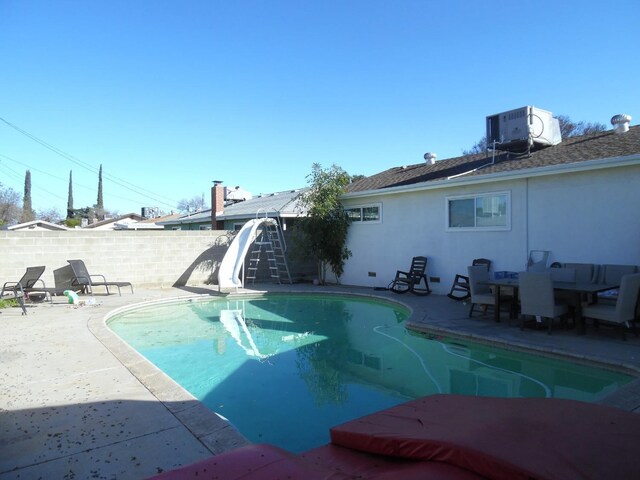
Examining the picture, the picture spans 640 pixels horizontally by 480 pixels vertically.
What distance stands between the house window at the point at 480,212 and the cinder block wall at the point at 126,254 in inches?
342

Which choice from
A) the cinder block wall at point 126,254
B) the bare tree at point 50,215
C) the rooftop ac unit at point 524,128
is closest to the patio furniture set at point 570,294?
the rooftop ac unit at point 524,128

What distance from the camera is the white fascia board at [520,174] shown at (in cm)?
797

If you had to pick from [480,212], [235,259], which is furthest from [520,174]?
[235,259]

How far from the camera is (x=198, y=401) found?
4234 mm

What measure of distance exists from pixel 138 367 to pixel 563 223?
28.9 feet

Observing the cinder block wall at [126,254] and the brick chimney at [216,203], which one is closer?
the cinder block wall at [126,254]

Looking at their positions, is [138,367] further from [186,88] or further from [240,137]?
[240,137]

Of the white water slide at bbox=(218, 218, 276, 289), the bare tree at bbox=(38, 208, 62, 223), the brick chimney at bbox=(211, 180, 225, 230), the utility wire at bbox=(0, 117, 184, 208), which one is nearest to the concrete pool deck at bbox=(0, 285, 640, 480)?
the white water slide at bbox=(218, 218, 276, 289)

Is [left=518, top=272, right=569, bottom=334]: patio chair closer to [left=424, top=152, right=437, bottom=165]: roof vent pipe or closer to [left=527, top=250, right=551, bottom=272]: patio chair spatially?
[left=527, top=250, right=551, bottom=272]: patio chair

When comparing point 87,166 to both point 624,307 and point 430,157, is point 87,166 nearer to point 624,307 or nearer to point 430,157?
point 430,157

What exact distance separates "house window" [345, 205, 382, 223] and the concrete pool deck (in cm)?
579

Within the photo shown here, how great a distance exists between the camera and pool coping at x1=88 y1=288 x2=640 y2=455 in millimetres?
3463

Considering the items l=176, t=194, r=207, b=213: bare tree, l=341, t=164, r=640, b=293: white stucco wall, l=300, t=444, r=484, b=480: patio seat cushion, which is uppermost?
l=176, t=194, r=207, b=213: bare tree

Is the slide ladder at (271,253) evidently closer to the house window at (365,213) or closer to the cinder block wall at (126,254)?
the cinder block wall at (126,254)
